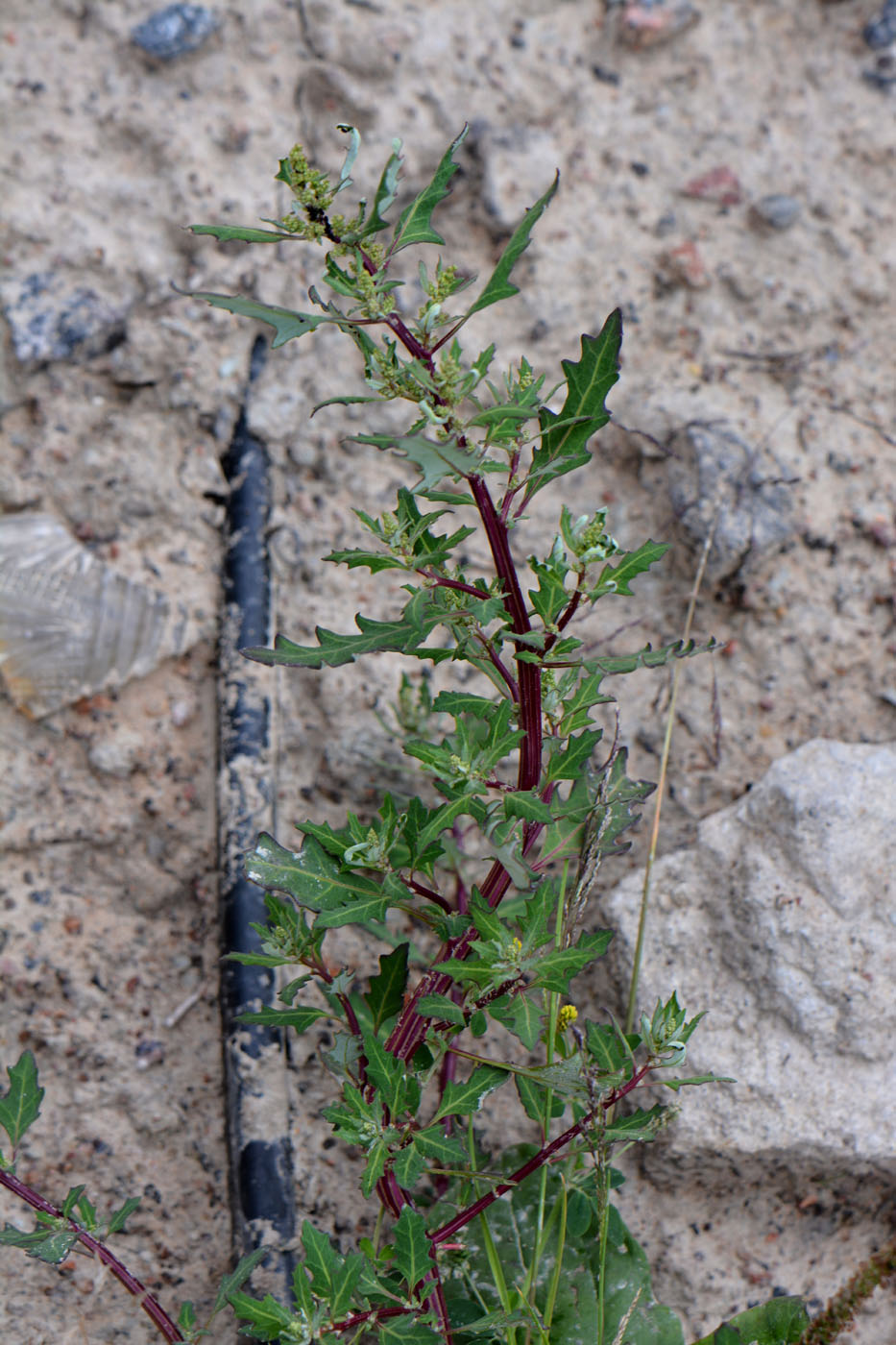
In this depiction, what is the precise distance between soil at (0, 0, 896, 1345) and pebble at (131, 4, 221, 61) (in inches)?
1.8

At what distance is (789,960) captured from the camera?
2.36 m

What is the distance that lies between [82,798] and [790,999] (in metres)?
1.83

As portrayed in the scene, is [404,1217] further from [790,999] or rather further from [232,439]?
[232,439]

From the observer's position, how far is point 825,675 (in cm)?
285

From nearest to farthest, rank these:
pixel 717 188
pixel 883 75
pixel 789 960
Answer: pixel 789 960
pixel 717 188
pixel 883 75

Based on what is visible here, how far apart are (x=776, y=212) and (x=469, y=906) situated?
2.59m

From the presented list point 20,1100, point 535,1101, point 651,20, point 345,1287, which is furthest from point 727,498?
point 20,1100

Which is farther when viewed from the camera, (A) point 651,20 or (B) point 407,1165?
(A) point 651,20

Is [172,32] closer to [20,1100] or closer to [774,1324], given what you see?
[20,1100]

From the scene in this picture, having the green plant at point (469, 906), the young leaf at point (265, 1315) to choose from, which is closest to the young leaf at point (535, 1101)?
the green plant at point (469, 906)

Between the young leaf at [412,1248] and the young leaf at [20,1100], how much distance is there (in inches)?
29.1

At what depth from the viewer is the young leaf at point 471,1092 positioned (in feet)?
6.17

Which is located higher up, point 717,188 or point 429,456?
point 717,188

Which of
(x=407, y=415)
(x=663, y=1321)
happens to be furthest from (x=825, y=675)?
(x=663, y=1321)
